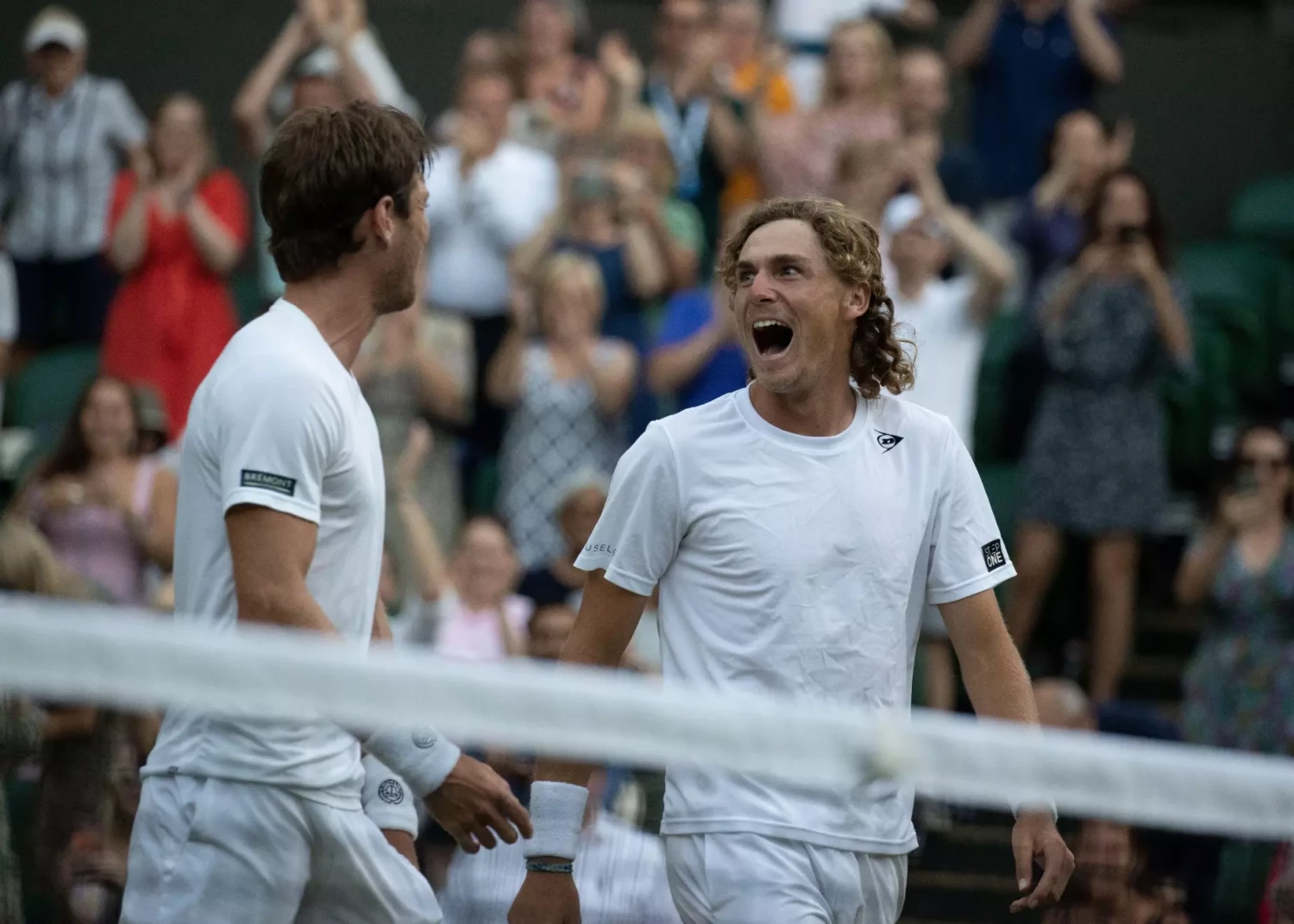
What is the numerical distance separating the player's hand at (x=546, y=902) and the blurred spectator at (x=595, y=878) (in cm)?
11

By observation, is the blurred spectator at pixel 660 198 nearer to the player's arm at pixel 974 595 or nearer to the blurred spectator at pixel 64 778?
the player's arm at pixel 974 595

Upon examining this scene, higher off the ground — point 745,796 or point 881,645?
point 881,645

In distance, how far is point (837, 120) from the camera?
906cm

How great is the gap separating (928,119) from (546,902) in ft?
19.9

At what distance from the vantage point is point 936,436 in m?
3.86

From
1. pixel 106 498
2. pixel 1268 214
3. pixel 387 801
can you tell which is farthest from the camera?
pixel 1268 214

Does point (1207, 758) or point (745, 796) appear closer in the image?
point (1207, 758)

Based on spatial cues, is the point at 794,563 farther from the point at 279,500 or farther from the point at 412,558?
the point at 412,558

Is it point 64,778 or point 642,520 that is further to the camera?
point 642,520

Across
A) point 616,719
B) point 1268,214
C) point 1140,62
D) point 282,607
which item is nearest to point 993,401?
point 1268,214

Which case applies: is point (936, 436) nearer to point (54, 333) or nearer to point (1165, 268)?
point (1165, 268)

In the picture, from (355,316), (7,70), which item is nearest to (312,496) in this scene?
(355,316)

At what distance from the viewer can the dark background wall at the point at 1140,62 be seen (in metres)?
12.5

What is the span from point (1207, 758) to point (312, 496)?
4.87 feet
